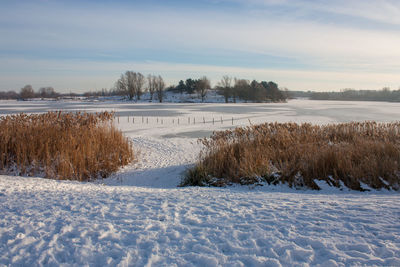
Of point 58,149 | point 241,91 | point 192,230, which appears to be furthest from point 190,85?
point 192,230

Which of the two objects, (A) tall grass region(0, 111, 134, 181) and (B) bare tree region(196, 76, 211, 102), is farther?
(B) bare tree region(196, 76, 211, 102)

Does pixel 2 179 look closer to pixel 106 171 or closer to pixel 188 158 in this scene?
pixel 106 171

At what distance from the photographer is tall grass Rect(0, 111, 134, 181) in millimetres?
7953

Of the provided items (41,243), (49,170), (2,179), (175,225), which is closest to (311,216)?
(175,225)

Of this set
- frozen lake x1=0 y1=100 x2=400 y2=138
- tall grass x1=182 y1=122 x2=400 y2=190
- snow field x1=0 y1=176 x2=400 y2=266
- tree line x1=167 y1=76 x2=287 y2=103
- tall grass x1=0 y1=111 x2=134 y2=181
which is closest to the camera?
snow field x1=0 y1=176 x2=400 y2=266

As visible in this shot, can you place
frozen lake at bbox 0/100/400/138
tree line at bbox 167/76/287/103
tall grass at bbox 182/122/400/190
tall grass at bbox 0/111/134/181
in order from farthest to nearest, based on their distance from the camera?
1. tree line at bbox 167/76/287/103
2. frozen lake at bbox 0/100/400/138
3. tall grass at bbox 0/111/134/181
4. tall grass at bbox 182/122/400/190

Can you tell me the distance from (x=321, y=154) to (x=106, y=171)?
662 cm

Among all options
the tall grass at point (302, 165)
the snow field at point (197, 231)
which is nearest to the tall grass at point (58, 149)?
the snow field at point (197, 231)

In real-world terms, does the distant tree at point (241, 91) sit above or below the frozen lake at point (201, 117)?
above

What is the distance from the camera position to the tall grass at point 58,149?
7953 millimetres

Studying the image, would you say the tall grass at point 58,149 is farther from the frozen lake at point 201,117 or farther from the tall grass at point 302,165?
the frozen lake at point 201,117

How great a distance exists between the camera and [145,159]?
1134 cm

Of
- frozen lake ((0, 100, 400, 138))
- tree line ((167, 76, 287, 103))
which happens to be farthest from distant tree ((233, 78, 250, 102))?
frozen lake ((0, 100, 400, 138))

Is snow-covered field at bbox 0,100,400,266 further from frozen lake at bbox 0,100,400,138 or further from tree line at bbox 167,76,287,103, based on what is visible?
tree line at bbox 167,76,287,103
